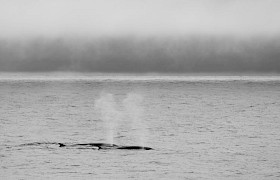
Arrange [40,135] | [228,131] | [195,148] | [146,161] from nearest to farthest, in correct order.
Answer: [146,161] < [195,148] < [40,135] < [228,131]

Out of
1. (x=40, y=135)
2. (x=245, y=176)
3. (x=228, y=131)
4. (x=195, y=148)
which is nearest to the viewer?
(x=245, y=176)

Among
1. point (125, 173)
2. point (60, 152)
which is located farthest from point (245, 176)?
point (60, 152)

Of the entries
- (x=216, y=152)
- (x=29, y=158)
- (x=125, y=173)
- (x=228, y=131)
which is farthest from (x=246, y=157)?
(x=228, y=131)

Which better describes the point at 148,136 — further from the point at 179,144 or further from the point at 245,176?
the point at 245,176

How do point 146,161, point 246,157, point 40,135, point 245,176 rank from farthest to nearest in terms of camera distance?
point 40,135, point 246,157, point 146,161, point 245,176

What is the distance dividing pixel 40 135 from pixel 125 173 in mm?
22977

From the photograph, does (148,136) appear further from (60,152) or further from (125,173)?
(125,173)

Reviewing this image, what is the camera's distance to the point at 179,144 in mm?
54188

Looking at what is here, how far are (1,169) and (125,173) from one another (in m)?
7.74

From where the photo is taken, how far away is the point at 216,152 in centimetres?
4909

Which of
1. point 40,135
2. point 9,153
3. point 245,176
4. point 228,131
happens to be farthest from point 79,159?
point 228,131

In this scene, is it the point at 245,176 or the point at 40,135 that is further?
the point at 40,135

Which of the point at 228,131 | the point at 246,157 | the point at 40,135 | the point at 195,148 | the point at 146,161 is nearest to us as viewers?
the point at 146,161

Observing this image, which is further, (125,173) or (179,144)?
(179,144)
